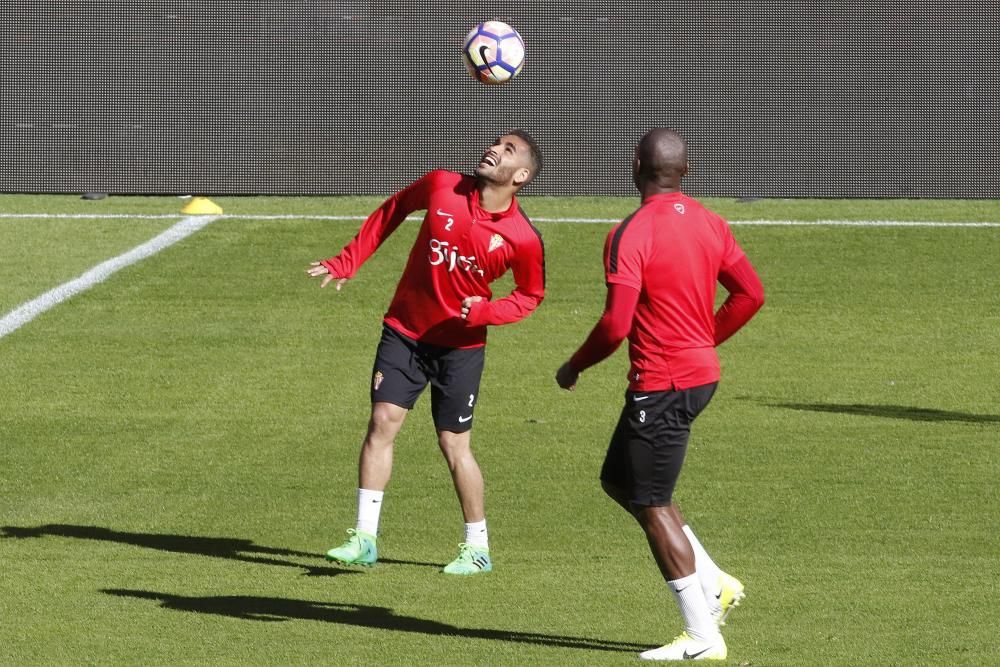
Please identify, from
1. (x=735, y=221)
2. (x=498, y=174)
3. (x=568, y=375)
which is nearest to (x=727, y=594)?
(x=568, y=375)

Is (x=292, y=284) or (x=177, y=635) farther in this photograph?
(x=292, y=284)

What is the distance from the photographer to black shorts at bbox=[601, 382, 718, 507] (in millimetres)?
6512

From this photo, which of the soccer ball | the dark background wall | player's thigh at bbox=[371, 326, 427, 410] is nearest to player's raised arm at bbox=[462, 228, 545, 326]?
player's thigh at bbox=[371, 326, 427, 410]

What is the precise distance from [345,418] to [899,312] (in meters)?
6.78

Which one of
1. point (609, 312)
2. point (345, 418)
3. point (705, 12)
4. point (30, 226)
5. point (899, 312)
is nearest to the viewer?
point (609, 312)

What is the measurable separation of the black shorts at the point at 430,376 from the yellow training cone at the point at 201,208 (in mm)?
13793

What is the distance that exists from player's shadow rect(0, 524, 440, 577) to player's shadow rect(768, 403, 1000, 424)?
16.2 feet

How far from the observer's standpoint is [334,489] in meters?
10.1

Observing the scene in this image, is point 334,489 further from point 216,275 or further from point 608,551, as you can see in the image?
point 216,275

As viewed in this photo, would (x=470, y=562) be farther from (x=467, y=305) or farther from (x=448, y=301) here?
(x=467, y=305)

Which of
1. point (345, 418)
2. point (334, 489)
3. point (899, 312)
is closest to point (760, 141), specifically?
point (899, 312)

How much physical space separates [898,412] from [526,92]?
10.8 m

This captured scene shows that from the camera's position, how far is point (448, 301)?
27.2ft

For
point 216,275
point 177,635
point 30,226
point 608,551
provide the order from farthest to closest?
point 30,226 → point 216,275 → point 608,551 → point 177,635
